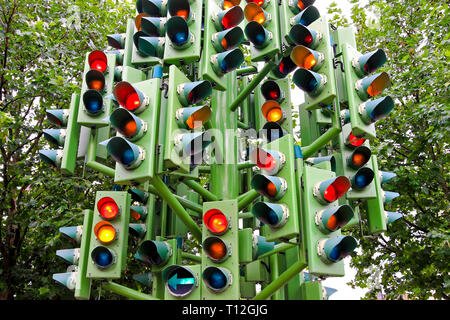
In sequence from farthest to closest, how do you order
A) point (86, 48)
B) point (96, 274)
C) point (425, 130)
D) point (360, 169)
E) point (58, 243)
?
point (86, 48)
point (425, 130)
point (58, 243)
point (360, 169)
point (96, 274)

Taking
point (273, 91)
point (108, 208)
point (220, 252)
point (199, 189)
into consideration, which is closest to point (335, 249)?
point (220, 252)

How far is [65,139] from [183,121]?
1.59 meters

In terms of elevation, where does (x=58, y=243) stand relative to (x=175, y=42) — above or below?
below

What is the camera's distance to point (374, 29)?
1135cm

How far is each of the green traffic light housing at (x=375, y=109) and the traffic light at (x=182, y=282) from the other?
2.30m

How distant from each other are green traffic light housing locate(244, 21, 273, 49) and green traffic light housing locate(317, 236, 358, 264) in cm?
248

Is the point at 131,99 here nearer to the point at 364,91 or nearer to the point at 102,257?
the point at 102,257

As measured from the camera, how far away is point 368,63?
4.85 meters

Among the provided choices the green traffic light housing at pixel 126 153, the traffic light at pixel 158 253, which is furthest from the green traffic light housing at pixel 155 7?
the traffic light at pixel 158 253

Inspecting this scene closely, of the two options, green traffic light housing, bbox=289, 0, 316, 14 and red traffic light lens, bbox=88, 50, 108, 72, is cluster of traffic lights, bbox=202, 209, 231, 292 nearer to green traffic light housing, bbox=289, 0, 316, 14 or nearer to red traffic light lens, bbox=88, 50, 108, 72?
red traffic light lens, bbox=88, 50, 108, 72

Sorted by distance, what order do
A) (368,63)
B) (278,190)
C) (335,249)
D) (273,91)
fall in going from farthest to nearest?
1. (273,91)
2. (368,63)
3. (278,190)
4. (335,249)
